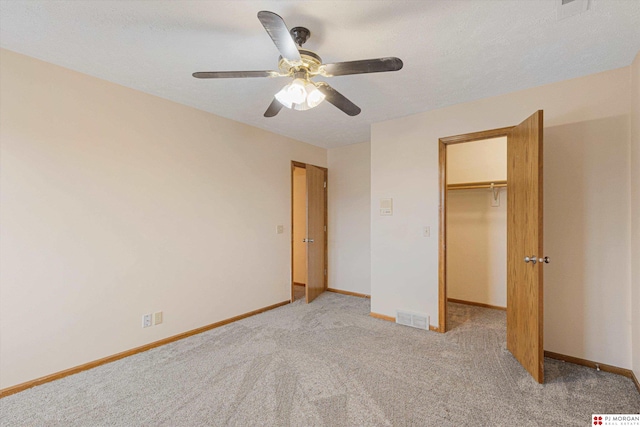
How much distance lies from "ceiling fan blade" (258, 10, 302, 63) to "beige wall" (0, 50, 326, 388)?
1.90 meters

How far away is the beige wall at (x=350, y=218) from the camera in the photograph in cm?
459

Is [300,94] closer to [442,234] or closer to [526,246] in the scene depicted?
[526,246]

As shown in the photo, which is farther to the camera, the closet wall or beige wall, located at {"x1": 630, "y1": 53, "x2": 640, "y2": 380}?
the closet wall

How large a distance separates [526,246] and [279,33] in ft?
7.66

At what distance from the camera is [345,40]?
75.6 inches

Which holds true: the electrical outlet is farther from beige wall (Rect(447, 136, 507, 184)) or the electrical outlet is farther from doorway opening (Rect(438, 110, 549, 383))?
beige wall (Rect(447, 136, 507, 184))

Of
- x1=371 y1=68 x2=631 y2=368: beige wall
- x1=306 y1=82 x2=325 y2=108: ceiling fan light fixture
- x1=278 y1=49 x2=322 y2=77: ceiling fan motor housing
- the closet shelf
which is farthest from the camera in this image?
the closet shelf

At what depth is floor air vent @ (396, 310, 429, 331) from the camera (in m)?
3.18

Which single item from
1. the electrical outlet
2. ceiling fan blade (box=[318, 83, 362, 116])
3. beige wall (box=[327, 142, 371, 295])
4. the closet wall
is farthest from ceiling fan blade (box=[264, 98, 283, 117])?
the closet wall

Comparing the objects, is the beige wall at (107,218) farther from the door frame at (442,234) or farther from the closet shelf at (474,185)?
the closet shelf at (474,185)

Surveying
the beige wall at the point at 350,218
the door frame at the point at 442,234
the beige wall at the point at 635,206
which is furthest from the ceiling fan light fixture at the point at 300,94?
the beige wall at the point at 350,218

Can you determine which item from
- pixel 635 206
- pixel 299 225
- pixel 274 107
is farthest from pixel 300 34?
pixel 299 225

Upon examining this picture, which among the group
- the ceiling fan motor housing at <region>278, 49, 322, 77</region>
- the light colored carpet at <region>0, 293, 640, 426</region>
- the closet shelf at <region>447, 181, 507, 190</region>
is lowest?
the light colored carpet at <region>0, 293, 640, 426</region>

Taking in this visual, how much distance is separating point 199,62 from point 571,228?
3354 mm
